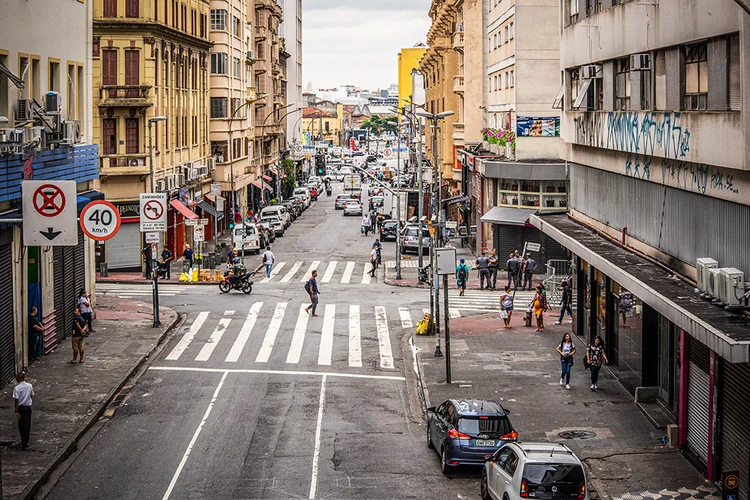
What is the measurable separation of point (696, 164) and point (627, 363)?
29.6 feet

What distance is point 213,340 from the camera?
38031mm

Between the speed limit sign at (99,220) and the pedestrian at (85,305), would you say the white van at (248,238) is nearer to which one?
the pedestrian at (85,305)

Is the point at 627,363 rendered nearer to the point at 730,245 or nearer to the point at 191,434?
the point at 730,245

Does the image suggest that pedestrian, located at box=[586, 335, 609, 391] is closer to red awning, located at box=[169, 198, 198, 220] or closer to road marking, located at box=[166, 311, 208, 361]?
road marking, located at box=[166, 311, 208, 361]

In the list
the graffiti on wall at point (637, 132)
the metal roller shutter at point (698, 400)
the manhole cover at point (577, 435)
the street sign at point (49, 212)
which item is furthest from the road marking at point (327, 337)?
the metal roller shutter at point (698, 400)

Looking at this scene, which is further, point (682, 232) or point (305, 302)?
point (305, 302)

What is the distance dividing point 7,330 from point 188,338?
8983mm

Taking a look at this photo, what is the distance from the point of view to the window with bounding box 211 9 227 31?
7994 centimetres

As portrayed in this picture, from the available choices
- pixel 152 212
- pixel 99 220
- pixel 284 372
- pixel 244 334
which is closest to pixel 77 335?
pixel 99 220

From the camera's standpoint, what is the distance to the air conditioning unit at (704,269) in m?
21.0

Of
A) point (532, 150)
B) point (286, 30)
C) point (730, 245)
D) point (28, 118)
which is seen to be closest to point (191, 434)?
point (28, 118)

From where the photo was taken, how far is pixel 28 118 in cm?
3017

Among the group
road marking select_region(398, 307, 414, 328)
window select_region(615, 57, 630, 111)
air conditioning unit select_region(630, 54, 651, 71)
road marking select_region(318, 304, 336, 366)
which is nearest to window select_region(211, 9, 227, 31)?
road marking select_region(318, 304, 336, 366)

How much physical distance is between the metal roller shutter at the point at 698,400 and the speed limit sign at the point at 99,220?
1554 centimetres
